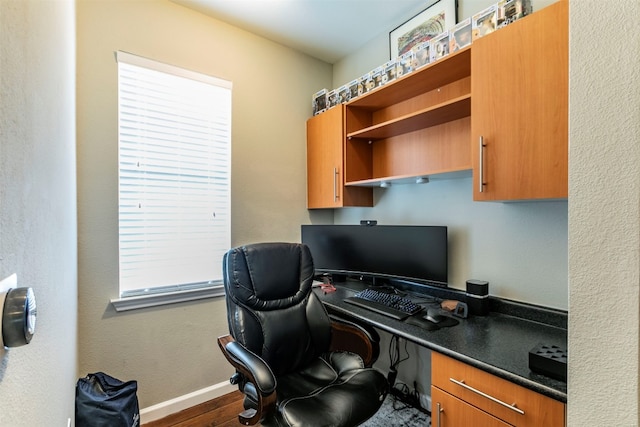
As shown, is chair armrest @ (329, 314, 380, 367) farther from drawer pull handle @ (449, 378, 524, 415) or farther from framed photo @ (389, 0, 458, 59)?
framed photo @ (389, 0, 458, 59)

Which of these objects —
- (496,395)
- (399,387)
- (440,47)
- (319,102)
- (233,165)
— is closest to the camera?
(496,395)

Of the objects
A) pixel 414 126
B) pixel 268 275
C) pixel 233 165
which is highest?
pixel 414 126

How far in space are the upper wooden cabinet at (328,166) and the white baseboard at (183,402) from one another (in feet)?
5.29

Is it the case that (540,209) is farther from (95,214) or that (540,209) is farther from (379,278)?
(95,214)

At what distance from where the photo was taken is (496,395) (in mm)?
1137

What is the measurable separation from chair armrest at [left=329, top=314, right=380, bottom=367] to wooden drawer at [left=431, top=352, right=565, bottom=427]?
37cm

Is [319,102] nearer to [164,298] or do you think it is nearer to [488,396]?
[164,298]

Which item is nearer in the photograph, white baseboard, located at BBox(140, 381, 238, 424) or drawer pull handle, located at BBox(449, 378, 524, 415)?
drawer pull handle, located at BBox(449, 378, 524, 415)

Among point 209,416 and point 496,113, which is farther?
point 209,416

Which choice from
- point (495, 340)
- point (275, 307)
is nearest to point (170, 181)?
point (275, 307)

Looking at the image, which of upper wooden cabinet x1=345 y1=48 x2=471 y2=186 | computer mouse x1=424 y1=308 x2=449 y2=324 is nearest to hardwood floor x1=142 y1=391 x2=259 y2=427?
computer mouse x1=424 y1=308 x2=449 y2=324

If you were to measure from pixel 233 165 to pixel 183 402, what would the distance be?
68.5 inches

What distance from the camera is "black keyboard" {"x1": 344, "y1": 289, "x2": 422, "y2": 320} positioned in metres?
1.69

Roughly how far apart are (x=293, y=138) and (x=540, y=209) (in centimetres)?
193
